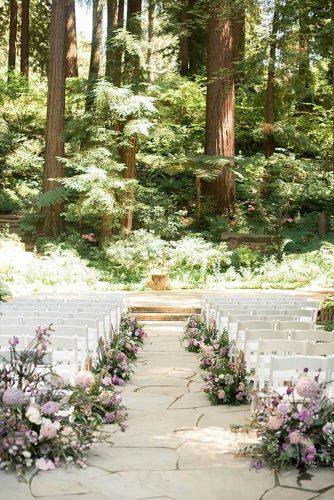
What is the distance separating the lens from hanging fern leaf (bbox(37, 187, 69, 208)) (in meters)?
17.4

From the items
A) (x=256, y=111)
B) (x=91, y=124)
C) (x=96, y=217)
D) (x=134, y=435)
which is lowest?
(x=134, y=435)

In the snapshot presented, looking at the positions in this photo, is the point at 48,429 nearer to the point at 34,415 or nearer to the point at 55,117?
the point at 34,415

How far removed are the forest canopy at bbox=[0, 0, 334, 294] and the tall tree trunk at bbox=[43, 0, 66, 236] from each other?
0.04 meters

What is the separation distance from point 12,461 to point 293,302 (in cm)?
607

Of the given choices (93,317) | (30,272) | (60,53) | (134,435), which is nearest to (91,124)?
(60,53)

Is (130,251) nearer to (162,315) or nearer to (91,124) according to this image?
(91,124)

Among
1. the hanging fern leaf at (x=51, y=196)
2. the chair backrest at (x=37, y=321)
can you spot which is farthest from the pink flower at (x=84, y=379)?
the hanging fern leaf at (x=51, y=196)

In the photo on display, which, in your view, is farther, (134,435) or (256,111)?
(256,111)

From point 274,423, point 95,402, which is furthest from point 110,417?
point 274,423

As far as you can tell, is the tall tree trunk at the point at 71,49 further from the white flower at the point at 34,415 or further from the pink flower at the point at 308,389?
the pink flower at the point at 308,389

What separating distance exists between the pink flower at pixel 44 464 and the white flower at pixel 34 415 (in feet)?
0.80

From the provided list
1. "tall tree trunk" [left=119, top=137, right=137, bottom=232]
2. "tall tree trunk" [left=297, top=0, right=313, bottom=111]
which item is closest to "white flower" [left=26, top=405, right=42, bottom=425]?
"tall tree trunk" [left=119, top=137, right=137, bottom=232]

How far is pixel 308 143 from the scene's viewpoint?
69.9 feet

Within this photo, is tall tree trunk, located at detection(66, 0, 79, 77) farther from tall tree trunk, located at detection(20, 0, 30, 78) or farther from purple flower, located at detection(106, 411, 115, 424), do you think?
purple flower, located at detection(106, 411, 115, 424)
